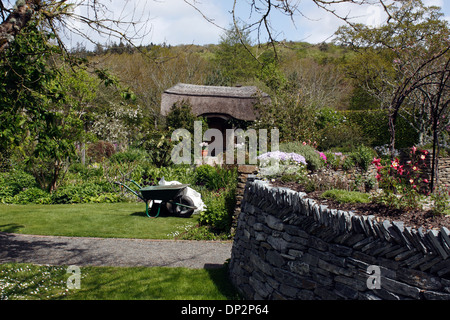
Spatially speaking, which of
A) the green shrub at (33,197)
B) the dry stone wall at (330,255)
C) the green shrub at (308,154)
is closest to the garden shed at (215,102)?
the green shrub at (33,197)

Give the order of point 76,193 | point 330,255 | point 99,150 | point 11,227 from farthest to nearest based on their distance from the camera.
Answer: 1. point 99,150
2. point 76,193
3. point 11,227
4. point 330,255

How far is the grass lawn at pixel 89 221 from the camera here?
335 inches

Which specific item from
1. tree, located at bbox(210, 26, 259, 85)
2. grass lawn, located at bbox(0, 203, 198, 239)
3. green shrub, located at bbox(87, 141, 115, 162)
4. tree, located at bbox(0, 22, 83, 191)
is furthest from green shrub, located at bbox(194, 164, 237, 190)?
tree, located at bbox(210, 26, 259, 85)

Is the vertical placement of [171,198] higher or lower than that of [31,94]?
lower

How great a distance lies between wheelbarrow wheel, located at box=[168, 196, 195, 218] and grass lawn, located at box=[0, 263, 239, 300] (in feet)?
14.1

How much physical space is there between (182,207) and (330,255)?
7.22 meters

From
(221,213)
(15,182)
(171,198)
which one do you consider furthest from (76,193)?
(221,213)

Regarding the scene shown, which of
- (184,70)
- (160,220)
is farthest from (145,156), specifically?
(184,70)

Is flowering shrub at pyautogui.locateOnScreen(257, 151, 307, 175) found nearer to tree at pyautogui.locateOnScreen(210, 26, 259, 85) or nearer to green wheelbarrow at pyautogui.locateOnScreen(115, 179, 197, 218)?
green wheelbarrow at pyautogui.locateOnScreen(115, 179, 197, 218)

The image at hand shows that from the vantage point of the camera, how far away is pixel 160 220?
9914 mm

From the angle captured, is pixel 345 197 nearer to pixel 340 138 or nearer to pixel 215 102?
pixel 340 138

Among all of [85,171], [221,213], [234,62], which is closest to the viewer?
[221,213]

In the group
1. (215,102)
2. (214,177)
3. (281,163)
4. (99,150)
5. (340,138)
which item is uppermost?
(215,102)

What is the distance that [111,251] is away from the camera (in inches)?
281
